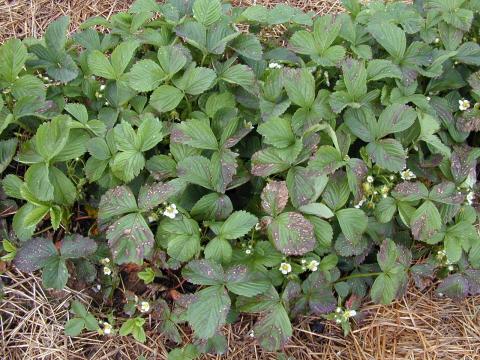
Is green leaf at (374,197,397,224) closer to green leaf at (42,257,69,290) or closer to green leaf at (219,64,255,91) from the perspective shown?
green leaf at (219,64,255,91)

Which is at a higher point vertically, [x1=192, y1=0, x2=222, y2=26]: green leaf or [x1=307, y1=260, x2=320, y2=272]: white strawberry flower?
[x1=192, y1=0, x2=222, y2=26]: green leaf

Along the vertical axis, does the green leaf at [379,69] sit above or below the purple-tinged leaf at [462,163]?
above

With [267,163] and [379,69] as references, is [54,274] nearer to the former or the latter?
[267,163]

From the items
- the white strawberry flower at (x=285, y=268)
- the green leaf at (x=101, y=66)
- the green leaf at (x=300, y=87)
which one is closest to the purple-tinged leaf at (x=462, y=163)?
the green leaf at (x=300, y=87)

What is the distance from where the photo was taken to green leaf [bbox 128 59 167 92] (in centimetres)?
172

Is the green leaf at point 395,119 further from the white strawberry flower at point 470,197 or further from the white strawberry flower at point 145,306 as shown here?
the white strawberry flower at point 145,306

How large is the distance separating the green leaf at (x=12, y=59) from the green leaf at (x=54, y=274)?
2.02 ft

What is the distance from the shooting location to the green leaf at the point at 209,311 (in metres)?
1.53

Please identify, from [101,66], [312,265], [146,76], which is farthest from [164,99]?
[312,265]

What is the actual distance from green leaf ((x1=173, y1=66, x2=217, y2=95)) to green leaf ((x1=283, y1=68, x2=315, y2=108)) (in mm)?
235

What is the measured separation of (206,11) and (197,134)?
472mm

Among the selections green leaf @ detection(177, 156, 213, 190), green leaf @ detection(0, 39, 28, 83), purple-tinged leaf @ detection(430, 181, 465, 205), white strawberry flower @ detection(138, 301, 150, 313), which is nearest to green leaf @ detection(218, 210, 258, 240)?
green leaf @ detection(177, 156, 213, 190)

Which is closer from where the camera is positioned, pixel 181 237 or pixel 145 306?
pixel 181 237

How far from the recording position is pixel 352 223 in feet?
5.40
